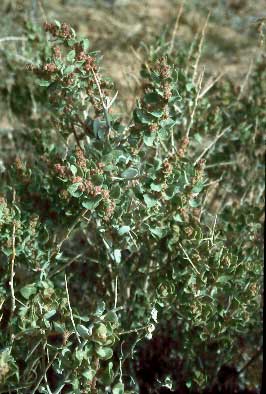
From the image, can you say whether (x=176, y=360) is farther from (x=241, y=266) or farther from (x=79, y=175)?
(x=79, y=175)

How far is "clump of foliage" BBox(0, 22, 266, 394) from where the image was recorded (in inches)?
70.4

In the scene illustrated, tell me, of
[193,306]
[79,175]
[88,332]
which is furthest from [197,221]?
[88,332]

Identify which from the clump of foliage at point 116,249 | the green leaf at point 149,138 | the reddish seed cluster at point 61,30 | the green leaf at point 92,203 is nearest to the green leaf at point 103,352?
the clump of foliage at point 116,249

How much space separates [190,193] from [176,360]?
73 cm

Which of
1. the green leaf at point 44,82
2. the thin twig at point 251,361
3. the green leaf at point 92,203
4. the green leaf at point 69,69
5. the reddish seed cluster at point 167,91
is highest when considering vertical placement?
the reddish seed cluster at point 167,91

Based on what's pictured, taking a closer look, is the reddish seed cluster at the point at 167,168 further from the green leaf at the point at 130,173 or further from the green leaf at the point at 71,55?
the green leaf at the point at 71,55

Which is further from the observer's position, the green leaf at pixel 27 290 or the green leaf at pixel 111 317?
the green leaf at pixel 27 290

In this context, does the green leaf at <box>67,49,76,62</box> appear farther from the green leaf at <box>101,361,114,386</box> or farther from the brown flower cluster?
the green leaf at <box>101,361,114,386</box>

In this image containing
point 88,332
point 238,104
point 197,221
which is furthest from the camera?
point 238,104

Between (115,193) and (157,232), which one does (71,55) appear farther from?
(157,232)

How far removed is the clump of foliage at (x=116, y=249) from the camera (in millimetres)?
1787

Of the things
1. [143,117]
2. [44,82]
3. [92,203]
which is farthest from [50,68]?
[92,203]

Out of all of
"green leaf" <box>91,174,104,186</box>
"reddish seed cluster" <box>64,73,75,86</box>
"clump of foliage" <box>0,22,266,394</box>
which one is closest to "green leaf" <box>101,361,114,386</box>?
"clump of foliage" <box>0,22,266,394</box>

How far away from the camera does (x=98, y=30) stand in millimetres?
5746
